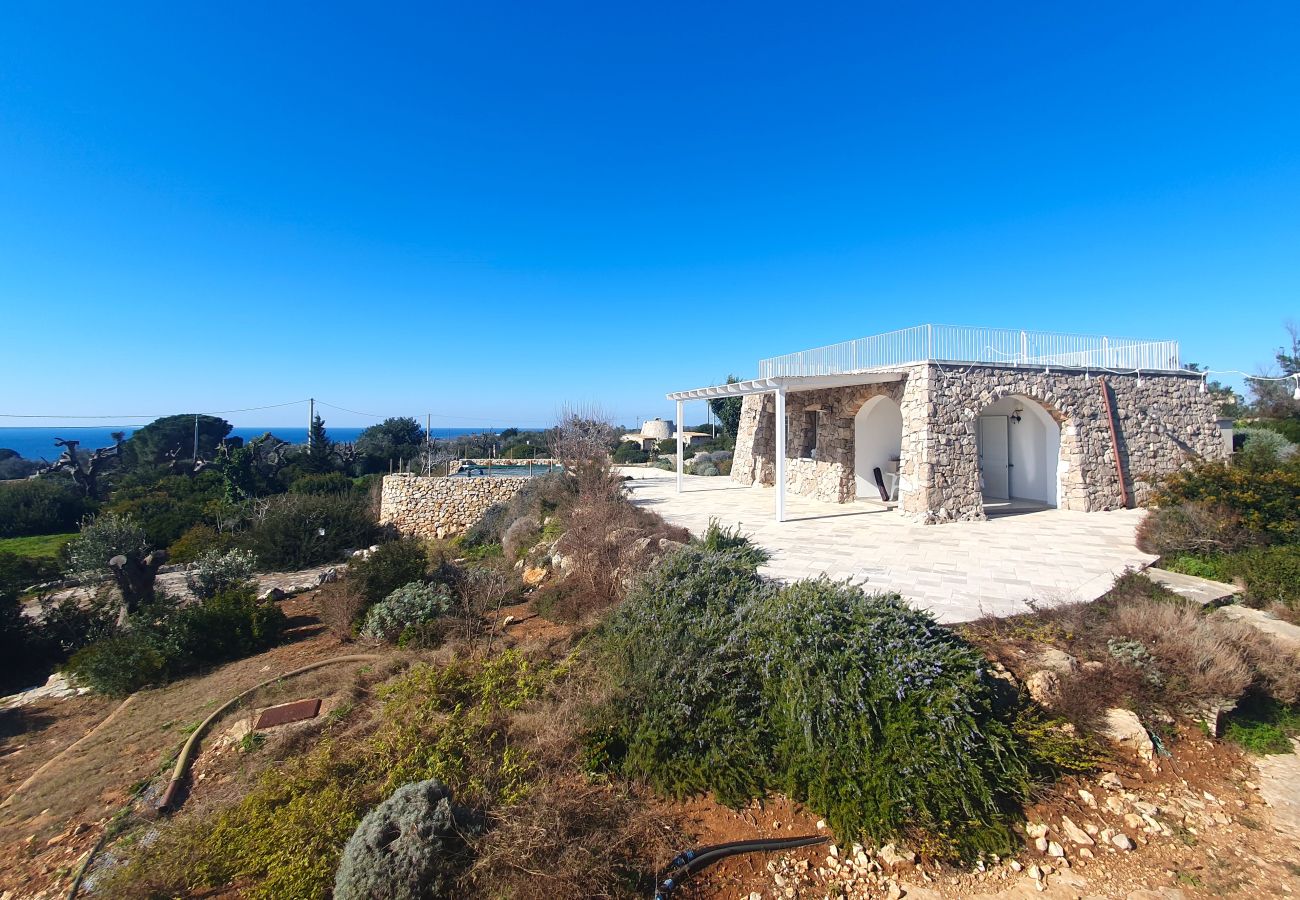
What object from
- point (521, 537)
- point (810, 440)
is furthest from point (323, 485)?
point (810, 440)

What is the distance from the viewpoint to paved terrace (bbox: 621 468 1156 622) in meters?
5.44

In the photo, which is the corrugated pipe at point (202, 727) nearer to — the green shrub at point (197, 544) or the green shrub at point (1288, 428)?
the green shrub at point (197, 544)

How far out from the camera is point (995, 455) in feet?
42.1

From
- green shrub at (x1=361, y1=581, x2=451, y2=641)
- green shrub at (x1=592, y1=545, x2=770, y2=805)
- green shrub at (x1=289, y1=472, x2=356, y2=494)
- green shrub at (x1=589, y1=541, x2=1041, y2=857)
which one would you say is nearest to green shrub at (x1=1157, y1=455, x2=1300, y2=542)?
green shrub at (x1=589, y1=541, x2=1041, y2=857)

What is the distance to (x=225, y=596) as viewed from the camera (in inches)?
261

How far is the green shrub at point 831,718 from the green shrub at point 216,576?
25.9 ft

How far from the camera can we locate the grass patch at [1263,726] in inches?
143

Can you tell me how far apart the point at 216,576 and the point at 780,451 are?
9.74 meters

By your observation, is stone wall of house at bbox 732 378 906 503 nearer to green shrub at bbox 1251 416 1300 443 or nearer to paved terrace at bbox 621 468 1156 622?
paved terrace at bbox 621 468 1156 622

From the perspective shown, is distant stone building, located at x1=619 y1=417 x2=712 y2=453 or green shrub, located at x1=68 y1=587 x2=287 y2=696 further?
distant stone building, located at x1=619 y1=417 x2=712 y2=453

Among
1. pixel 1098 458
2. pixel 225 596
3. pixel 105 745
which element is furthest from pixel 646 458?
pixel 105 745

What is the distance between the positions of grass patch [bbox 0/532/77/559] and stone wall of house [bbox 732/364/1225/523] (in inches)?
775

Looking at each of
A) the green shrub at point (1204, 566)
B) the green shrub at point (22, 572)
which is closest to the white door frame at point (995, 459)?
the green shrub at point (1204, 566)

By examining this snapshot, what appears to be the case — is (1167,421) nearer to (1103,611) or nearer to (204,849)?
(1103,611)
